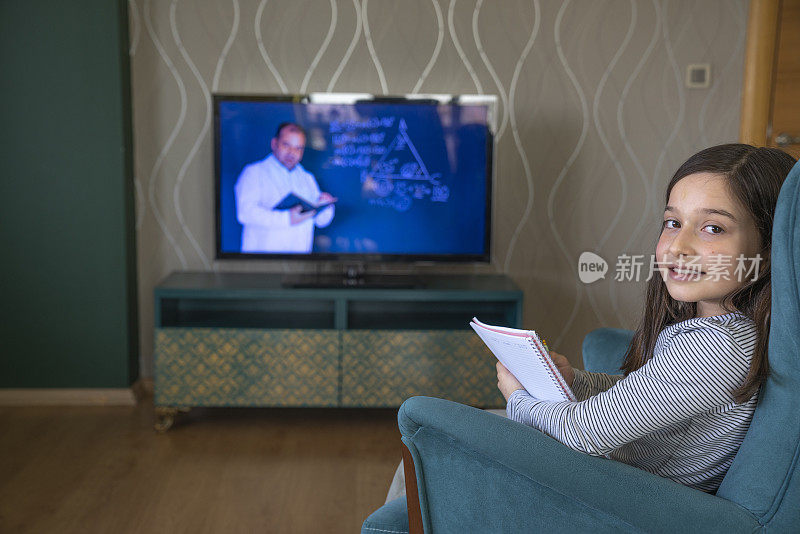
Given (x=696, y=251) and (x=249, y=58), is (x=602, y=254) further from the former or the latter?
(x=696, y=251)

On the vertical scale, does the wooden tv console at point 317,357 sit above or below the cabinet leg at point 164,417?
above

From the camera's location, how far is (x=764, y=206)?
1.06 m

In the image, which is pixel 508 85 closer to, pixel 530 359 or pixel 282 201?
pixel 282 201

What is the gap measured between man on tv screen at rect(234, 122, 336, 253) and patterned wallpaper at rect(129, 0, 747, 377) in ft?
0.88

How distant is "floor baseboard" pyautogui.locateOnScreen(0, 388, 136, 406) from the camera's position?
118 inches

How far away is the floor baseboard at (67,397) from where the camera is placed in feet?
9.84

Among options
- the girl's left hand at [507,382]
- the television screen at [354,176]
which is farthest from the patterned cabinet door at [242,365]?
the girl's left hand at [507,382]

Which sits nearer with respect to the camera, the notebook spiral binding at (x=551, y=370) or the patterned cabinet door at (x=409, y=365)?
the notebook spiral binding at (x=551, y=370)

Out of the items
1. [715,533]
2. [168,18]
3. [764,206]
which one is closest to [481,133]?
[168,18]

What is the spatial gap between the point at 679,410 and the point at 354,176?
2.02m

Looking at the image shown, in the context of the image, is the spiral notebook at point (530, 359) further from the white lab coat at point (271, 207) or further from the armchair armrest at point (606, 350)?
the white lab coat at point (271, 207)

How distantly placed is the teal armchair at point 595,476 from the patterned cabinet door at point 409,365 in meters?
1.49

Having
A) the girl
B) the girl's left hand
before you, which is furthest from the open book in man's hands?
the girl

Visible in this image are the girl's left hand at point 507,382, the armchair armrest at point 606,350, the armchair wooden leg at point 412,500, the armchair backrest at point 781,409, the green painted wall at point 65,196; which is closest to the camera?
the armchair backrest at point 781,409
